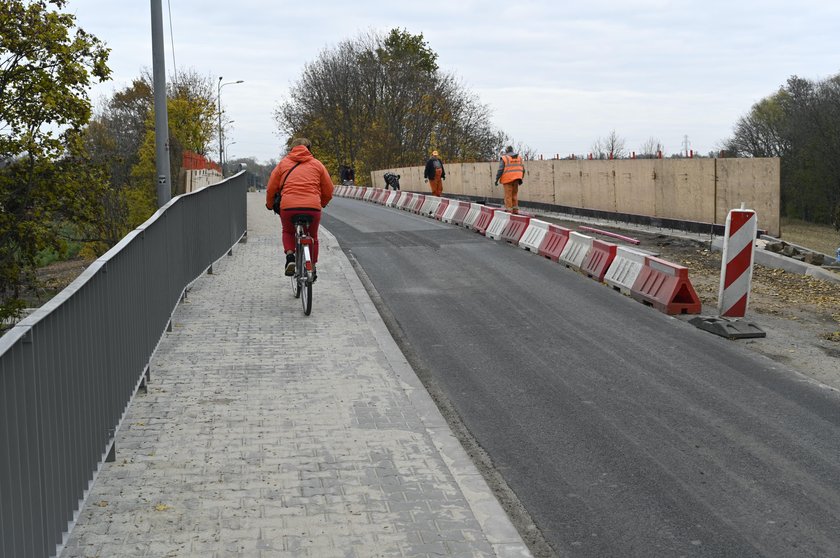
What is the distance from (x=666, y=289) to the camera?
1175cm

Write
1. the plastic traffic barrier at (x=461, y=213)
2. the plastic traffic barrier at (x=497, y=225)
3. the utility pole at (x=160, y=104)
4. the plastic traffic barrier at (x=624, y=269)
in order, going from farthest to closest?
the plastic traffic barrier at (x=461, y=213) < the plastic traffic barrier at (x=497, y=225) < the utility pole at (x=160, y=104) < the plastic traffic barrier at (x=624, y=269)

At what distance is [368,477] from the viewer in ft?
18.6

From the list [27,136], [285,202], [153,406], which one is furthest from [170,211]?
[27,136]

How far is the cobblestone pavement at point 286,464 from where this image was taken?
478 centimetres

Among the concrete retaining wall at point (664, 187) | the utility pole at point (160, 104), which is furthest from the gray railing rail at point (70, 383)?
the concrete retaining wall at point (664, 187)

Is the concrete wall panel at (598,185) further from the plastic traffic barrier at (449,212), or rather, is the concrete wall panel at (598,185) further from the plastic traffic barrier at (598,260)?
the plastic traffic barrier at (598,260)

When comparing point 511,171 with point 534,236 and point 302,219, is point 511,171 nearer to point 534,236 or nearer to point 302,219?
point 534,236

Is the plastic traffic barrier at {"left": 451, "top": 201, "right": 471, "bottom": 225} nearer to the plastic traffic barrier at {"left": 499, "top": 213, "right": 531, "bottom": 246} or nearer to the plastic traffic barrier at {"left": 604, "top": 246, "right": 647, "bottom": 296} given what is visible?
the plastic traffic barrier at {"left": 499, "top": 213, "right": 531, "bottom": 246}

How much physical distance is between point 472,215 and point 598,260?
8.59 m

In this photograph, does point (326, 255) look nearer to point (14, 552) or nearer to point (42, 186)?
point (42, 186)

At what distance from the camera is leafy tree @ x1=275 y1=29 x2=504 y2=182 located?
250 feet

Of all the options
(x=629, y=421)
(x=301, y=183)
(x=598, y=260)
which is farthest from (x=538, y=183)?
(x=629, y=421)

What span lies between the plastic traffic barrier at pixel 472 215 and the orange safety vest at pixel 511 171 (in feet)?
4.08

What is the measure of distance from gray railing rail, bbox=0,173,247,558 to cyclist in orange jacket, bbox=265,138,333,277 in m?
2.77
